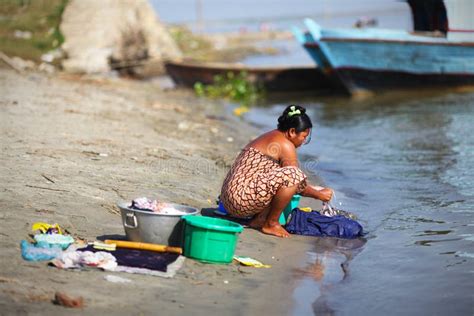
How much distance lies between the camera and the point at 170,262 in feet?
16.1

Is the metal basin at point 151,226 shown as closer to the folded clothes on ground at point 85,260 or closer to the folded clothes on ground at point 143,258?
the folded clothes on ground at point 143,258

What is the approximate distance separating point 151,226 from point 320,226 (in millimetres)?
1799

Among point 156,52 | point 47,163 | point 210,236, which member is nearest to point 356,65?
point 156,52

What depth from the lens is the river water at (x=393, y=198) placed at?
4.95 metres

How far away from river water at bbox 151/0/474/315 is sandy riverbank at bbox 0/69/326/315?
368 millimetres

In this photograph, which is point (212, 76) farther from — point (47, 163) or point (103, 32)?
point (47, 163)

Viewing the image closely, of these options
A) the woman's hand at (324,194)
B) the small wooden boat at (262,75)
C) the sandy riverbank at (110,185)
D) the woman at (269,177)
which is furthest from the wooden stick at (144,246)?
the small wooden boat at (262,75)

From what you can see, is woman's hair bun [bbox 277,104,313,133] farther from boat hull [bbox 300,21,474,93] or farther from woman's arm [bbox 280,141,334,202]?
boat hull [bbox 300,21,474,93]

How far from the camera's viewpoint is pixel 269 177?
597cm

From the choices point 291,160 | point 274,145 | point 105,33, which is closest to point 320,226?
point 291,160

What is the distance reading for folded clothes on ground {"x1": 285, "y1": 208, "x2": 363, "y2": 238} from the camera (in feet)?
20.8

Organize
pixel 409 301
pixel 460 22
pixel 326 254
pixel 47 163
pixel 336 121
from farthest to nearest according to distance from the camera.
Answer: pixel 460 22, pixel 336 121, pixel 47 163, pixel 326 254, pixel 409 301

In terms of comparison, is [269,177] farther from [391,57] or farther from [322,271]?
[391,57]

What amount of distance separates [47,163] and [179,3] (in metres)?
42.0
